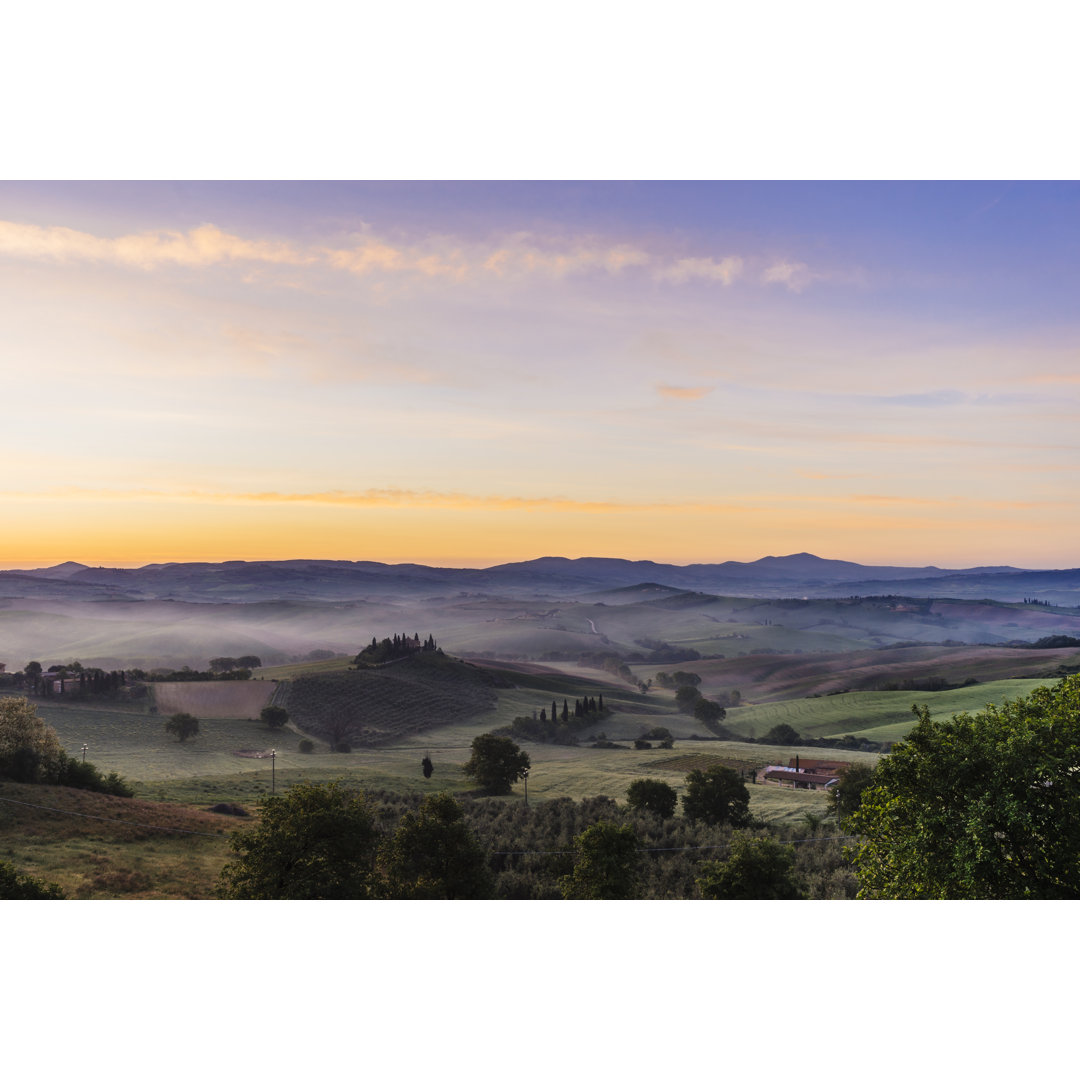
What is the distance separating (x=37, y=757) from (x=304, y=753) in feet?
43.4

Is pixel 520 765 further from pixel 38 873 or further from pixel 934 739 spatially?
pixel 934 739

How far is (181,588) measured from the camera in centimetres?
3588

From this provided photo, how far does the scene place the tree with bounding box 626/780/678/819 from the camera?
2272 centimetres

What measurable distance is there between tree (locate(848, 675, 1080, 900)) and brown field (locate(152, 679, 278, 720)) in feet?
111

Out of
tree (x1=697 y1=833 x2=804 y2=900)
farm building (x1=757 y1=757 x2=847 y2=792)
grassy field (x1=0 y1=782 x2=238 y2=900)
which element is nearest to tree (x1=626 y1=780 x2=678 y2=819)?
tree (x1=697 y1=833 x2=804 y2=900)

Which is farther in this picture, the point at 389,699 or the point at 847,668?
the point at 847,668

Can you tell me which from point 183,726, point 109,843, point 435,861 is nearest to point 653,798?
point 435,861

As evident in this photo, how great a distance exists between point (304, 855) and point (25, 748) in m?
14.4

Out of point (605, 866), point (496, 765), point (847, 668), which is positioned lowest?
point (496, 765)

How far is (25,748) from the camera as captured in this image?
20922 mm

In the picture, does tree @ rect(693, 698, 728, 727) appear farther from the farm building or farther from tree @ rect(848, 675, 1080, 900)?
tree @ rect(848, 675, 1080, 900)

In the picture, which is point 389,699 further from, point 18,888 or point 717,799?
point 18,888

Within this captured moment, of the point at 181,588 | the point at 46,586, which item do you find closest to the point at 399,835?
the point at 181,588

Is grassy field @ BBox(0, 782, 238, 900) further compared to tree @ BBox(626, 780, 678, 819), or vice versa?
tree @ BBox(626, 780, 678, 819)
